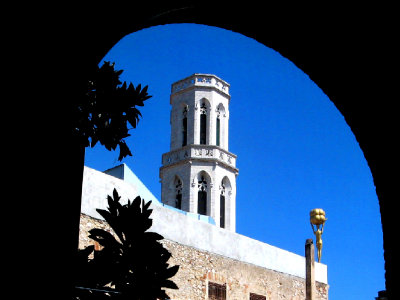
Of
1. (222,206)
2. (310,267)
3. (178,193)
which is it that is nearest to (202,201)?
(222,206)

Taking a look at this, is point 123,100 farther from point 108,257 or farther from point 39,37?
point 39,37

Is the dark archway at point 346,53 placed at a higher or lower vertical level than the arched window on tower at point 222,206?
lower

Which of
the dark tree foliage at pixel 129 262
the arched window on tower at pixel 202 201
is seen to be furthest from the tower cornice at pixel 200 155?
the dark tree foliage at pixel 129 262

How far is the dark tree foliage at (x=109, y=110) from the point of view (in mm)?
3480

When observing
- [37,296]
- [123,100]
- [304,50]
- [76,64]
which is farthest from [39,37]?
[123,100]

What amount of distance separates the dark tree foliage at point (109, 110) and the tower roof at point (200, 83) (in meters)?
47.0

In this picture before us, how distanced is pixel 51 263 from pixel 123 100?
2.00 metres

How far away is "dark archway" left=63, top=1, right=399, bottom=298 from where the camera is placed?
2627 mm

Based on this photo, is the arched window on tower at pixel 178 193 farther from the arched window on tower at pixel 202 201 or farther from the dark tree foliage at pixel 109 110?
the dark tree foliage at pixel 109 110

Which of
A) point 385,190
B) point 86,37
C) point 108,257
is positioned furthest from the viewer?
point 385,190

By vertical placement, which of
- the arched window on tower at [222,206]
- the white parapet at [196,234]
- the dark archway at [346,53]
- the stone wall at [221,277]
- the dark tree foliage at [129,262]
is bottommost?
the dark tree foliage at [129,262]

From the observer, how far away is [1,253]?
1.73 meters

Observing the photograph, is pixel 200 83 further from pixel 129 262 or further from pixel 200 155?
pixel 129 262

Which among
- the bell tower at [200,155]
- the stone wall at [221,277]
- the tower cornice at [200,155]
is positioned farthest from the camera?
the bell tower at [200,155]
